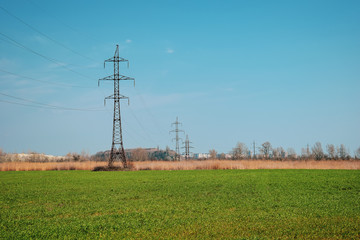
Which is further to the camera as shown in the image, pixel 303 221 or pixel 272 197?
pixel 272 197

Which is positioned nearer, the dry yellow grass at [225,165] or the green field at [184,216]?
the green field at [184,216]

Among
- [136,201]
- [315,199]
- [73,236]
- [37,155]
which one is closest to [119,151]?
[136,201]

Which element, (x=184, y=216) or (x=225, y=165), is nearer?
(x=184, y=216)

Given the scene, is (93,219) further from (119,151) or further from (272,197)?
(119,151)

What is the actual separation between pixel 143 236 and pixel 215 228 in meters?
1.51

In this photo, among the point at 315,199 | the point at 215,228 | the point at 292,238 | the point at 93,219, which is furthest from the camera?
the point at 315,199

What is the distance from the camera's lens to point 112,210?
9.02 metres

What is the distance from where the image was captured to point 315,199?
10547mm

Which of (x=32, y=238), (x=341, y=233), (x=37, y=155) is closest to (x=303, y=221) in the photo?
(x=341, y=233)

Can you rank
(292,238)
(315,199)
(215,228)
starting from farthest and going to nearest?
(315,199), (215,228), (292,238)

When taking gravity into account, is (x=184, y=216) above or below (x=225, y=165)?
below

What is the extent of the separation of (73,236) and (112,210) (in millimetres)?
2817

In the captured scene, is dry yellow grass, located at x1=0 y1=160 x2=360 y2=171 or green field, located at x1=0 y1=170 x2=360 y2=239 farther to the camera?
dry yellow grass, located at x1=0 y1=160 x2=360 y2=171

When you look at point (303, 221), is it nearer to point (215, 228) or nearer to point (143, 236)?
→ point (215, 228)
